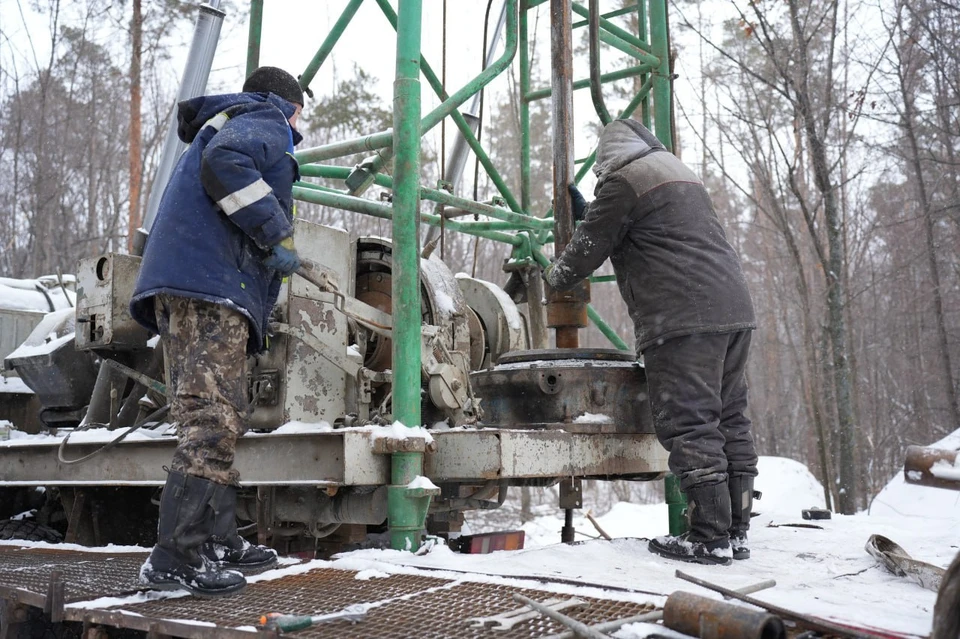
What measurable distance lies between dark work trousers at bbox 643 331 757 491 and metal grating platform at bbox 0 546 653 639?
1215 millimetres

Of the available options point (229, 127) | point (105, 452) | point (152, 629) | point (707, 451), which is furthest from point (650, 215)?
Result: point (105, 452)

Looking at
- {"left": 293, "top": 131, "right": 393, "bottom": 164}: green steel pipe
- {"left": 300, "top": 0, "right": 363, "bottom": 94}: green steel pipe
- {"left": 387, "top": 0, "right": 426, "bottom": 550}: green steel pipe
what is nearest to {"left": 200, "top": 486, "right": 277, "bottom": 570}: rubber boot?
{"left": 387, "top": 0, "right": 426, "bottom": 550}: green steel pipe

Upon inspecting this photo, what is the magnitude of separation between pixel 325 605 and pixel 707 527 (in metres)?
1.73

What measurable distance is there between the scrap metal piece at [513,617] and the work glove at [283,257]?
149cm

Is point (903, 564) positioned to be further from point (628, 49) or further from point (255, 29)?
point (255, 29)

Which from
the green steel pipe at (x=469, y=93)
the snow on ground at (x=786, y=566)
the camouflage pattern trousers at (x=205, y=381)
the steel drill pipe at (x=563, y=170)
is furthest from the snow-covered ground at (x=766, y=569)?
the green steel pipe at (x=469, y=93)

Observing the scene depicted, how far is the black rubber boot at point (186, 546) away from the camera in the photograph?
2.67 m

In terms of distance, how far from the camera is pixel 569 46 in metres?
4.70

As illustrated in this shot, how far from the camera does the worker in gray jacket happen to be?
3.43 metres

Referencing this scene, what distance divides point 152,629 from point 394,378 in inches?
56.4

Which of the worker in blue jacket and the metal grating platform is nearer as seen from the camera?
the metal grating platform

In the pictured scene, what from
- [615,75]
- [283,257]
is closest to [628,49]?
[615,75]

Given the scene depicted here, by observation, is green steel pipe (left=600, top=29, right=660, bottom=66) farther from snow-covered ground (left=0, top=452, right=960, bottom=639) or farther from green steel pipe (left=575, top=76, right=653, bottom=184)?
snow-covered ground (left=0, top=452, right=960, bottom=639)

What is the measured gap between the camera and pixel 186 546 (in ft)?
8.93
